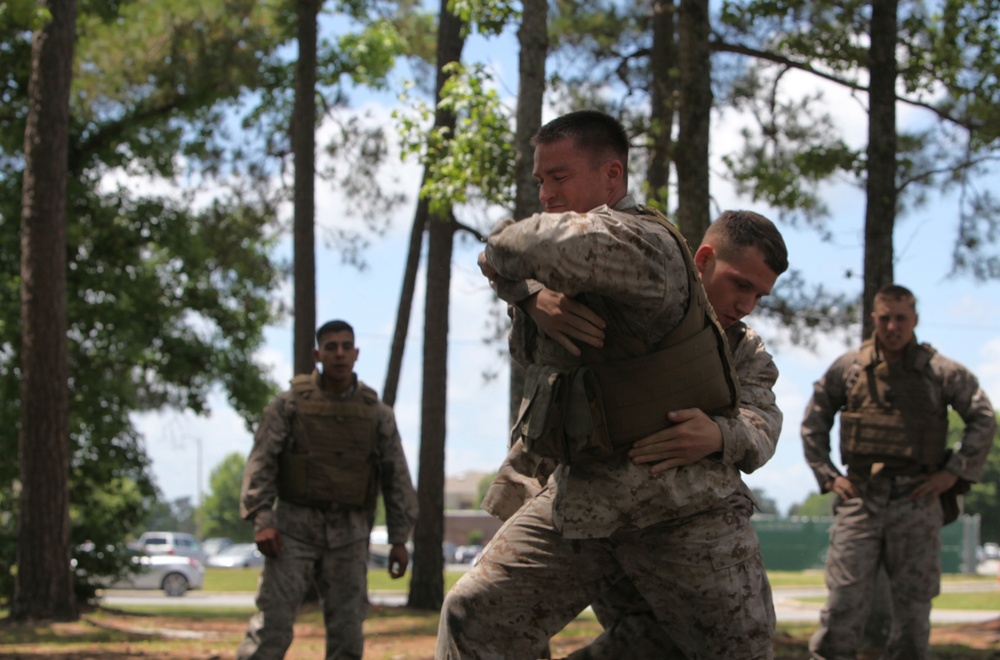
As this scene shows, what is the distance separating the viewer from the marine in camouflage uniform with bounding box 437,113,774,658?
3801mm

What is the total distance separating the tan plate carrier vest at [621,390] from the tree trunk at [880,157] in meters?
8.28

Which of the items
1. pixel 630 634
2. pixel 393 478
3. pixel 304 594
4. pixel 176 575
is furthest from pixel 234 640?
pixel 176 575

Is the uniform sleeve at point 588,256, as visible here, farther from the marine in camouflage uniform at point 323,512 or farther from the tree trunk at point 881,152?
the tree trunk at point 881,152

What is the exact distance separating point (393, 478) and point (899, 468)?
3183 mm

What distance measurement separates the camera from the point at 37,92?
14828 millimetres

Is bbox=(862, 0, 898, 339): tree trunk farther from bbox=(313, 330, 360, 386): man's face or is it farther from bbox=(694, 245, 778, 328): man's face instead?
bbox=(694, 245, 778, 328): man's face

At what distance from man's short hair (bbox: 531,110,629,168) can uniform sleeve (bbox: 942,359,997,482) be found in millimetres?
4959

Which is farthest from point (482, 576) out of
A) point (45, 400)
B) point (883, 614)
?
point (45, 400)

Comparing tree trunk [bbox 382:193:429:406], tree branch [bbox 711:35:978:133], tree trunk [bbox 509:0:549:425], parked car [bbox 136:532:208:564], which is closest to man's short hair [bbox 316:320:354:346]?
tree trunk [bbox 509:0:549:425]

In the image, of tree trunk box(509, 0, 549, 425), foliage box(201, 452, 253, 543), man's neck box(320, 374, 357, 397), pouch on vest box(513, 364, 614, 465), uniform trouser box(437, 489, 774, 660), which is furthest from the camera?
foliage box(201, 452, 253, 543)

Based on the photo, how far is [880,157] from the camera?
41.2 feet

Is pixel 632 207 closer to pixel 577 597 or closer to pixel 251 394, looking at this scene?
pixel 577 597

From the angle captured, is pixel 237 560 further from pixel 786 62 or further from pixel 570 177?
pixel 570 177

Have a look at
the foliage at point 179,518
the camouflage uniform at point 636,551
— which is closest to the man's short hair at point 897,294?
the camouflage uniform at point 636,551
